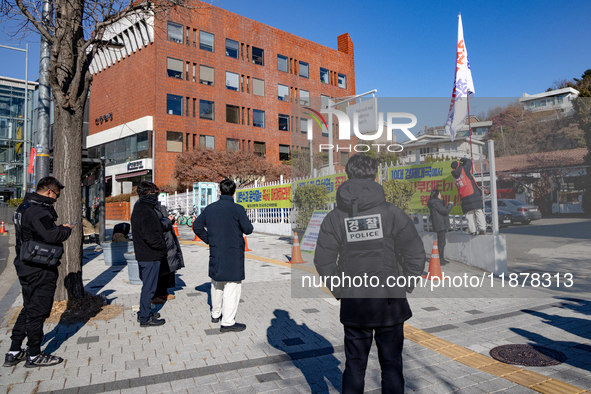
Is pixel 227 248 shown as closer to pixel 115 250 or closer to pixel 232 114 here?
pixel 115 250

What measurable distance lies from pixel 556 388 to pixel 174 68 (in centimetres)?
3495

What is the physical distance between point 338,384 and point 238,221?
2.20 metres

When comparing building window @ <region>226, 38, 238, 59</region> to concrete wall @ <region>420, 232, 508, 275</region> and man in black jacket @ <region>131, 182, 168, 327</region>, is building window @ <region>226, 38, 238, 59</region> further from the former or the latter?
man in black jacket @ <region>131, 182, 168, 327</region>

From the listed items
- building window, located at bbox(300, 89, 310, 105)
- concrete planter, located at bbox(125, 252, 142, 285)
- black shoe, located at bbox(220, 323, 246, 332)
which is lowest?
black shoe, located at bbox(220, 323, 246, 332)

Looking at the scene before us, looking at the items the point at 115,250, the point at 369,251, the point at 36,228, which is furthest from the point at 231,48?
the point at 369,251

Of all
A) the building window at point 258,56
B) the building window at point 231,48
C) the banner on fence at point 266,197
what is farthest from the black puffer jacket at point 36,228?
the building window at point 258,56

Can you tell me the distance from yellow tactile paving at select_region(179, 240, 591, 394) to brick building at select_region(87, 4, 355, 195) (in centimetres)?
3091

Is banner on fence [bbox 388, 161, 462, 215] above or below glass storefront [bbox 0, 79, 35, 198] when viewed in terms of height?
below

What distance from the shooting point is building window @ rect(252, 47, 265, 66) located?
3838 centimetres

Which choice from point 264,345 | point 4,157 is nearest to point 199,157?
point 264,345

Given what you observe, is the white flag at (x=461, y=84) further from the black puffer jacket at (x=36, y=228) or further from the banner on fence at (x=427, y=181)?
the black puffer jacket at (x=36, y=228)

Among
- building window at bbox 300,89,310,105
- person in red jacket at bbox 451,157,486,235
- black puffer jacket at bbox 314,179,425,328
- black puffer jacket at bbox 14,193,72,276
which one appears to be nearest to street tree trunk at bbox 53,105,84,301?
black puffer jacket at bbox 14,193,72,276

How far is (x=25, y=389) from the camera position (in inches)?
125

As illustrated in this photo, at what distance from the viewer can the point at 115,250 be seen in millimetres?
9234
